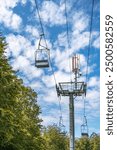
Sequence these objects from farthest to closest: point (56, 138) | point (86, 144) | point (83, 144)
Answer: point (86, 144)
point (83, 144)
point (56, 138)

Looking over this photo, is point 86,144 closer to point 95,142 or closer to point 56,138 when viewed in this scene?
point 95,142

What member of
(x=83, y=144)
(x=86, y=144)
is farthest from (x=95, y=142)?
(x=83, y=144)

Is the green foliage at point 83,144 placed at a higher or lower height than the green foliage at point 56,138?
higher

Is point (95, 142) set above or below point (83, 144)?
above

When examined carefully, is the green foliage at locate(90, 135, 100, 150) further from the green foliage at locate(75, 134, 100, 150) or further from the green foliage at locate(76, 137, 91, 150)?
the green foliage at locate(76, 137, 91, 150)

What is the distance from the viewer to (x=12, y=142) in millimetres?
41156

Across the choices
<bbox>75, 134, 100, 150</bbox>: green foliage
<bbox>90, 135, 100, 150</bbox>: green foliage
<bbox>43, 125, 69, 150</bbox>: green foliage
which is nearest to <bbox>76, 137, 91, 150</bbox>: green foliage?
<bbox>75, 134, 100, 150</bbox>: green foliage

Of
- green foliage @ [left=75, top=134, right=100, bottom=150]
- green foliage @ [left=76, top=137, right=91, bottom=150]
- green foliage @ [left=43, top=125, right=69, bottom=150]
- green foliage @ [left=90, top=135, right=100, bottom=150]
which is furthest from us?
green foliage @ [left=76, top=137, right=91, bottom=150]

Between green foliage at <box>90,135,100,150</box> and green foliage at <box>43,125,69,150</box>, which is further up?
green foliage at <box>90,135,100,150</box>

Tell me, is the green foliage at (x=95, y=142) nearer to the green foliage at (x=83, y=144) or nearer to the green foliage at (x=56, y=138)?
the green foliage at (x=83, y=144)

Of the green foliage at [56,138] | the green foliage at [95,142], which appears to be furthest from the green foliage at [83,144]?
the green foliage at [56,138]

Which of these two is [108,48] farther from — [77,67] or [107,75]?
[77,67]

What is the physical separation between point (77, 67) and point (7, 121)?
75.6 ft

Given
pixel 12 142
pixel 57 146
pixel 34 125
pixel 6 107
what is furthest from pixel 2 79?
pixel 57 146
